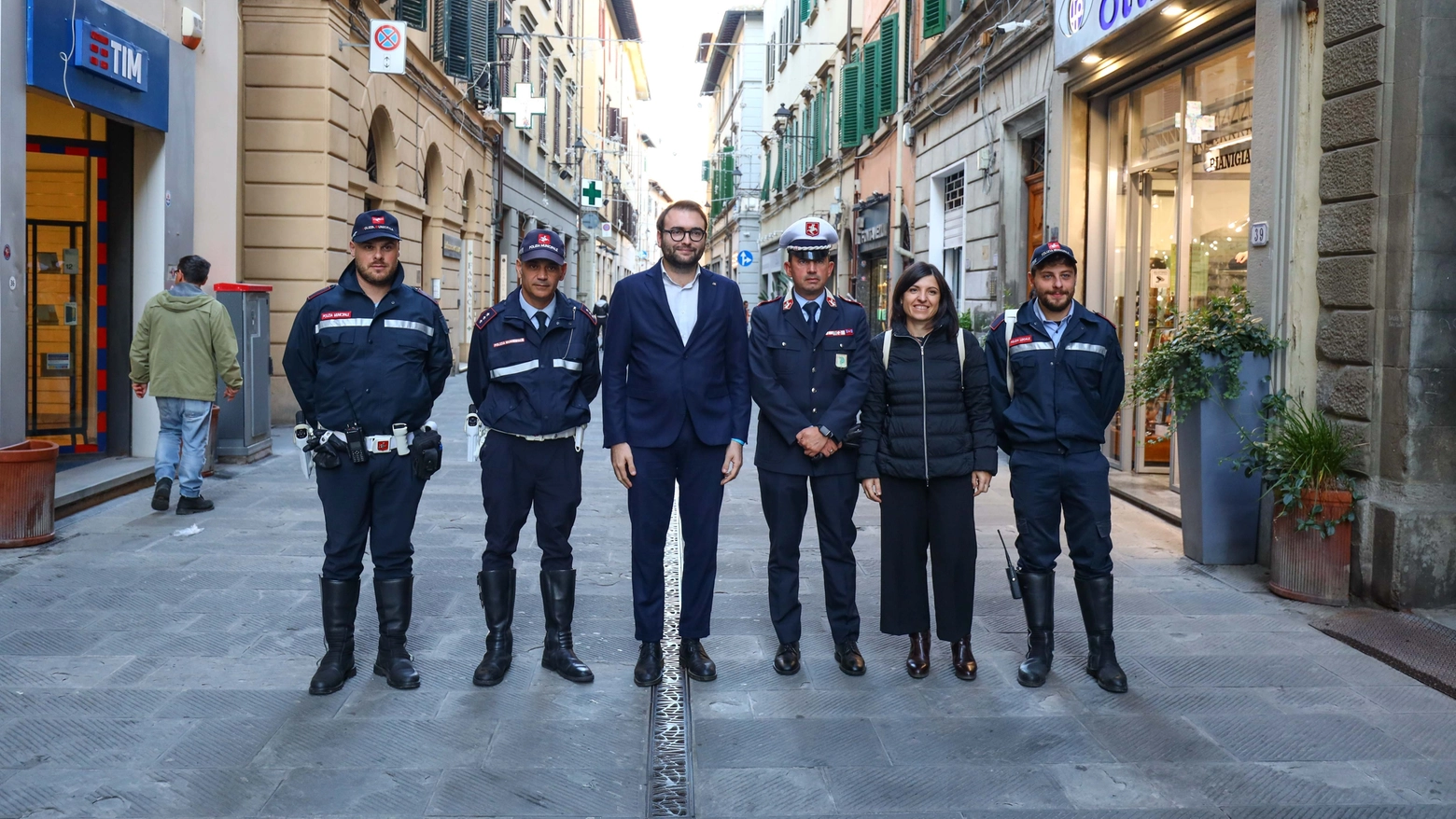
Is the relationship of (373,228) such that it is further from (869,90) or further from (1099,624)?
(869,90)

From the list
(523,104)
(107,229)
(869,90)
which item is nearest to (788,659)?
(107,229)

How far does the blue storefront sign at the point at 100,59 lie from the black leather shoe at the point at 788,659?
680 centimetres

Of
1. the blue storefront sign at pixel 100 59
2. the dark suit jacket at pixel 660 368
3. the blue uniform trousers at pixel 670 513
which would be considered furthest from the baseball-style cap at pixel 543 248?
the blue storefront sign at pixel 100 59

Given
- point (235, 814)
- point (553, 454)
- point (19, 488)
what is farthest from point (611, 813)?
point (19, 488)

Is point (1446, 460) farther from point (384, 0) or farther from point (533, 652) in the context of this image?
point (384, 0)

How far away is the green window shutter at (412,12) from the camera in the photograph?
1753 centimetres

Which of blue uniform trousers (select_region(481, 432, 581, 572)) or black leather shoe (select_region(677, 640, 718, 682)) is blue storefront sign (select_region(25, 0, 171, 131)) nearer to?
blue uniform trousers (select_region(481, 432, 581, 572))

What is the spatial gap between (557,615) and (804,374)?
1.43 meters

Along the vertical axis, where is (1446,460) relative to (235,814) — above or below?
above

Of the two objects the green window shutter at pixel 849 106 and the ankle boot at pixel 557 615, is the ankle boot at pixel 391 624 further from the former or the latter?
the green window shutter at pixel 849 106

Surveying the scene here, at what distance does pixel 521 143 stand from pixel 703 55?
Result: 3331 cm

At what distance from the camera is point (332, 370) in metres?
4.96

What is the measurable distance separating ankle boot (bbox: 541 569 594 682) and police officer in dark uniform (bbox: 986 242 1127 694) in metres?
1.87

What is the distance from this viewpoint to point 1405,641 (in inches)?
226
